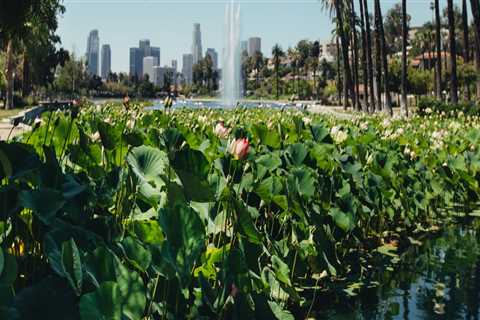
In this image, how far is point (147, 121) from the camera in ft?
17.8

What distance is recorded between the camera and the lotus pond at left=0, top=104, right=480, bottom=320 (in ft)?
5.45

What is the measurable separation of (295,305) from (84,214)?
4.25ft

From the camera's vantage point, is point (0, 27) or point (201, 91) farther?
point (201, 91)

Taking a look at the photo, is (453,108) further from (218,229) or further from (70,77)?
(70,77)

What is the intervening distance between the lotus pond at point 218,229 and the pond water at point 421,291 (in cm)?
1

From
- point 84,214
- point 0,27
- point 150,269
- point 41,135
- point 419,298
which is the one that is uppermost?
point 0,27

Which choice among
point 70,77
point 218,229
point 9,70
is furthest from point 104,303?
point 70,77

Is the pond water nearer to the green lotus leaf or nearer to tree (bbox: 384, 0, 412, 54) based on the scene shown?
the green lotus leaf

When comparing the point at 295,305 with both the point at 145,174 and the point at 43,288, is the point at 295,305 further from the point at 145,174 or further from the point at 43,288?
the point at 43,288

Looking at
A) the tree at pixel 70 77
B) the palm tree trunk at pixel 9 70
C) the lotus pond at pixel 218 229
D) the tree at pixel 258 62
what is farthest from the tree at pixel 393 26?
the lotus pond at pixel 218 229

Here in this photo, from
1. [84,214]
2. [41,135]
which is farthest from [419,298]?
[41,135]

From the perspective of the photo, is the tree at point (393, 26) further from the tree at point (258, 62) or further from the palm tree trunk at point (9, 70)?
the palm tree trunk at point (9, 70)

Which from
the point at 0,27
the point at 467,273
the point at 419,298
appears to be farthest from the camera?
the point at 0,27

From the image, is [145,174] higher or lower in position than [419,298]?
higher
